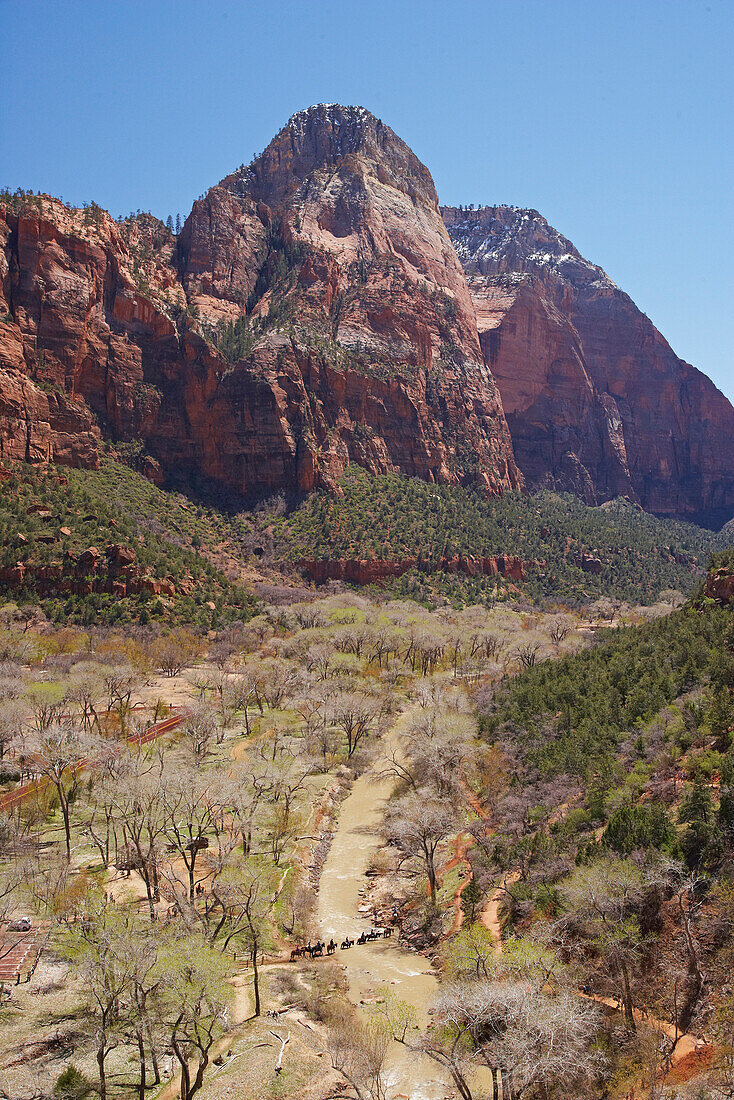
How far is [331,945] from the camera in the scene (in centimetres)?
2566

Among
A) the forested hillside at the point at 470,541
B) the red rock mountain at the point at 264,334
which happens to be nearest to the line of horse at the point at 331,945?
the forested hillside at the point at 470,541

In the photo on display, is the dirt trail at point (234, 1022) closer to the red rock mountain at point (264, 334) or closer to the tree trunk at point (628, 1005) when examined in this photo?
the tree trunk at point (628, 1005)

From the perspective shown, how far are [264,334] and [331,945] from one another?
109 metres

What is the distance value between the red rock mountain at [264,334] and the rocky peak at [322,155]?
20.6 inches

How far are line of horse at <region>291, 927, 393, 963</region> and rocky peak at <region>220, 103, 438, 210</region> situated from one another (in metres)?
154

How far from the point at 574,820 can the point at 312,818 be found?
1566cm

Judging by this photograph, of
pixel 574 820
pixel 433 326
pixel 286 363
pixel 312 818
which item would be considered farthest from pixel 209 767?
pixel 433 326

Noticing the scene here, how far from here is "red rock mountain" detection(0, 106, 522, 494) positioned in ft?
315

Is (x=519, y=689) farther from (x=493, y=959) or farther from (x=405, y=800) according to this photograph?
(x=493, y=959)

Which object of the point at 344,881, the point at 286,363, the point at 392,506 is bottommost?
the point at 344,881

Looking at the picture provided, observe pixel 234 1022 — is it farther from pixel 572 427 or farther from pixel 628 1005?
pixel 572 427

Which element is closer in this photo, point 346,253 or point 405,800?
point 405,800

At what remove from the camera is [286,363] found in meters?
115

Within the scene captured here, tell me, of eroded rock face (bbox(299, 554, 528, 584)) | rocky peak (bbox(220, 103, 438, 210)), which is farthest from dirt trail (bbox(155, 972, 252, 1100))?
rocky peak (bbox(220, 103, 438, 210))
